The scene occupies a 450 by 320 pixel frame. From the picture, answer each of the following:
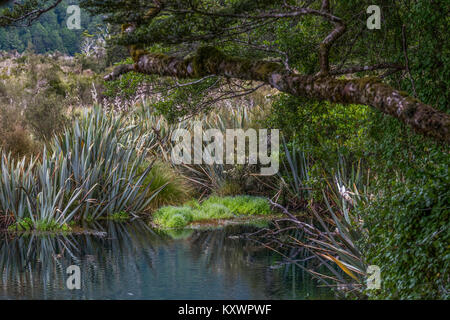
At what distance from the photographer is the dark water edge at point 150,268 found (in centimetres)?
687

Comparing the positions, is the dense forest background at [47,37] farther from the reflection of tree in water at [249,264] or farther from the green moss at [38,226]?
the reflection of tree in water at [249,264]

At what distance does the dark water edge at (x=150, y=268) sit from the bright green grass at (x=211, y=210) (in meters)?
0.57

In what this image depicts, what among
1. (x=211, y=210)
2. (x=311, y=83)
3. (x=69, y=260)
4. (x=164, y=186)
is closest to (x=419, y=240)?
(x=311, y=83)

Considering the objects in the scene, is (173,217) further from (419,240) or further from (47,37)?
(47,37)

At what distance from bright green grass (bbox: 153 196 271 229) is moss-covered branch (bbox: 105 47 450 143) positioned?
5826 millimetres

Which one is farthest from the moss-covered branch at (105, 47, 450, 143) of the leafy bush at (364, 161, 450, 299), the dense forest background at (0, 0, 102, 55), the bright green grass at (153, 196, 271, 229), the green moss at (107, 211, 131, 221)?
the dense forest background at (0, 0, 102, 55)

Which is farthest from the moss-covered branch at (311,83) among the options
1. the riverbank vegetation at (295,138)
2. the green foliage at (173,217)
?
the green foliage at (173,217)

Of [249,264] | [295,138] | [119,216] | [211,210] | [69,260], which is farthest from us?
[211,210]

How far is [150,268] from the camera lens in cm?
805

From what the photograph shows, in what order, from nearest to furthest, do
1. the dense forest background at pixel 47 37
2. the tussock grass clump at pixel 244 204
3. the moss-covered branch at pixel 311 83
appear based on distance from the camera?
1. the moss-covered branch at pixel 311 83
2. the tussock grass clump at pixel 244 204
3. the dense forest background at pixel 47 37

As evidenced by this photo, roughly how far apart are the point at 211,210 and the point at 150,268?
405 centimetres

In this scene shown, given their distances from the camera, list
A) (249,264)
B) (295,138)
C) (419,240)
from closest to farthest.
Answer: (419,240) < (295,138) < (249,264)
